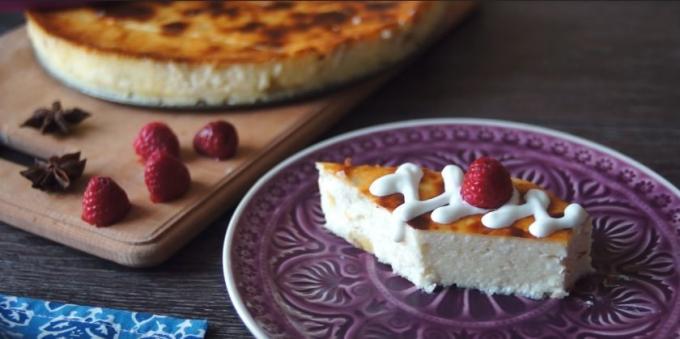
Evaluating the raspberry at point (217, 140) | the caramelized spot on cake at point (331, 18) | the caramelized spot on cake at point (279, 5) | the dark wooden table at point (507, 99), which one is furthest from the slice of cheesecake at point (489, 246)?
the caramelized spot on cake at point (279, 5)

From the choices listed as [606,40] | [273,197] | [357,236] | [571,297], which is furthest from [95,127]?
[606,40]

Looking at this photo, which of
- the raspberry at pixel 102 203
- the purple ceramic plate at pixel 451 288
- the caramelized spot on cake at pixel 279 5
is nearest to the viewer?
the purple ceramic plate at pixel 451 288

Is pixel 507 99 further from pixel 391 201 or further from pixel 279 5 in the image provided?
pixel 391 201

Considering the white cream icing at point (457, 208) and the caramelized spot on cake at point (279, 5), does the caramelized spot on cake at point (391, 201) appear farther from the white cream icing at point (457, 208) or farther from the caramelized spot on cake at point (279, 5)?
the caramelized spot on cake at point (279, 5)

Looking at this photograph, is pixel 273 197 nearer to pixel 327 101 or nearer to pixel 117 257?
pixel 117 257

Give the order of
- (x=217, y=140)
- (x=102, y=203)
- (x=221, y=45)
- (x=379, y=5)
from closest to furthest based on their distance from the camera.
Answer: (x=102, y=203), (x=217, y=140), (x=221, y=45), (x=379, y=5)

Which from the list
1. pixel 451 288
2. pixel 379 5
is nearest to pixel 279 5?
pixel 379 5
